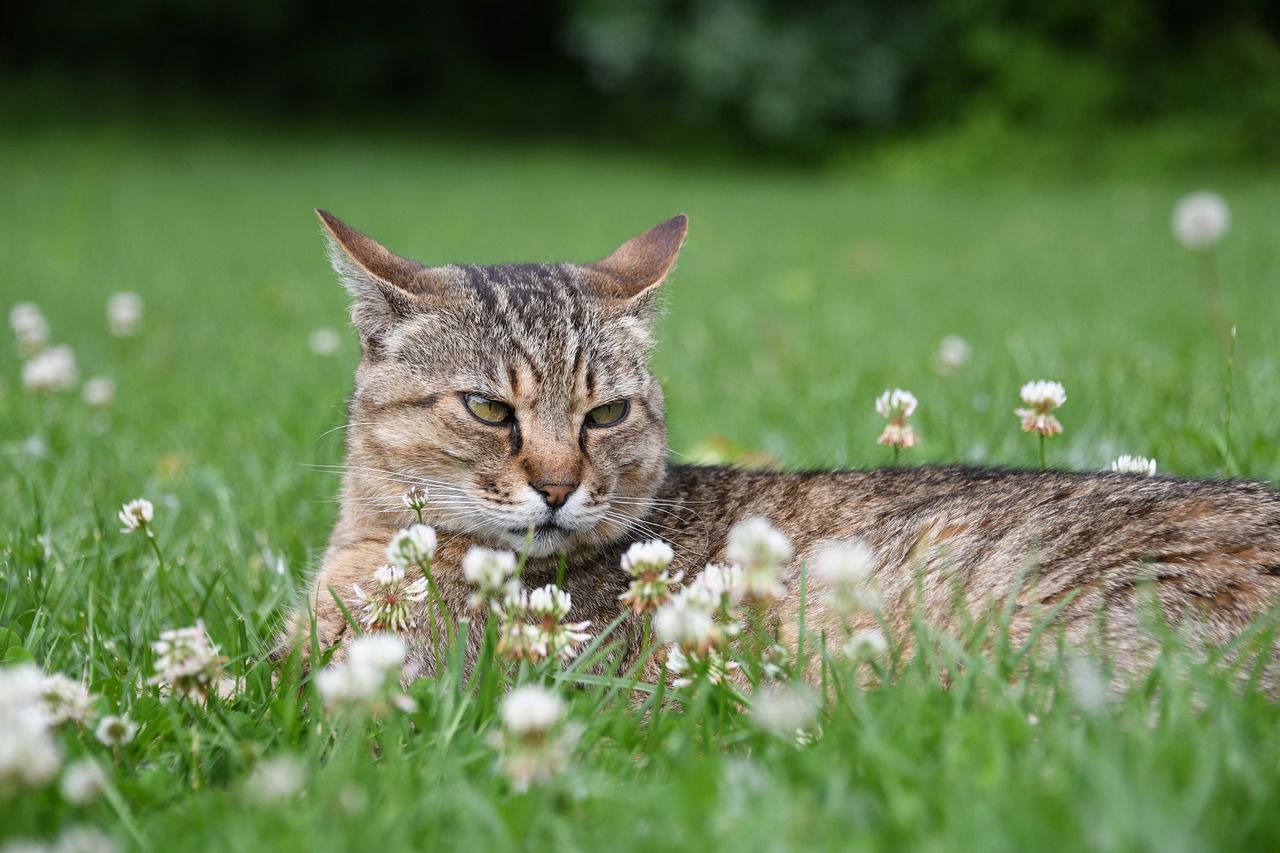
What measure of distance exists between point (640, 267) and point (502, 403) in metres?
0.82

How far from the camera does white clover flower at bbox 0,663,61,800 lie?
1503 millimetres

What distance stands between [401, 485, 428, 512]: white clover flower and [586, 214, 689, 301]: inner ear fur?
87 centimetres

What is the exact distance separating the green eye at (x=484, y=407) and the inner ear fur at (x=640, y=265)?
0.58 m

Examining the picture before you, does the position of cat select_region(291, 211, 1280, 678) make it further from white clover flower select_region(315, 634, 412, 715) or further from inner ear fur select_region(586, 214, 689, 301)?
white clover flower select_region(315, 634, 412, 715)

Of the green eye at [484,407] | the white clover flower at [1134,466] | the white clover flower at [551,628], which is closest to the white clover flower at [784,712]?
the white clover flower at [551,628]

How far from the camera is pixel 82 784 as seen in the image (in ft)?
5.42

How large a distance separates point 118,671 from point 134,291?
22.6 feet

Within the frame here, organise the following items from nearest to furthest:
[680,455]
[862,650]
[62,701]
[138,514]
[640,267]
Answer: [62,701], [862,650], [138,514], [640,267], [680,455]

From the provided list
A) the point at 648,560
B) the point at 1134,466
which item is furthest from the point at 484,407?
the point at 1134,466

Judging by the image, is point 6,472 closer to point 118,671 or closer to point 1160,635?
point 118,671

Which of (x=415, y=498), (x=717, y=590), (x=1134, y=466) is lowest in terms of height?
(x=717, y=590)

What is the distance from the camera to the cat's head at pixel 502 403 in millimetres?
2881

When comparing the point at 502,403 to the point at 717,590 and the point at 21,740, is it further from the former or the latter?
the point at 21,740

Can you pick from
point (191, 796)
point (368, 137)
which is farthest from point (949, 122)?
point (191, 796)
